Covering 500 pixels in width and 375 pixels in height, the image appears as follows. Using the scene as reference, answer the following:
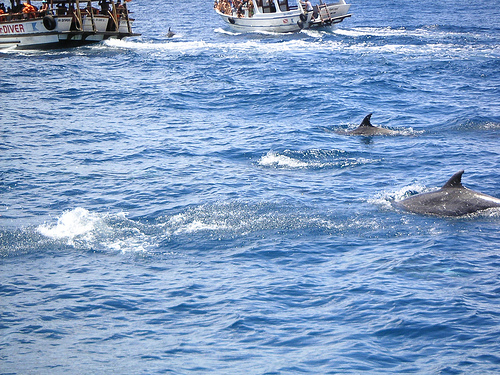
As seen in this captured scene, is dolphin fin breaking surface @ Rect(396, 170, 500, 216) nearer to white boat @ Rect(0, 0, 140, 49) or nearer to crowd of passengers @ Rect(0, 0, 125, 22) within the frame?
white boat @ Rect(0, 0, 140, 49)

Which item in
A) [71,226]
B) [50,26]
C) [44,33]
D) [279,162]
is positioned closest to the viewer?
[71,226]

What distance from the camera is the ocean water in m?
10.6

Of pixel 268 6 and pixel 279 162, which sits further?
pixel 268 6

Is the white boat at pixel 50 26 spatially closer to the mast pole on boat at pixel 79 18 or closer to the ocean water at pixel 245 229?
the mast pole on boat at pixel 79 18

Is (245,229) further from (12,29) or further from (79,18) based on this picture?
(12,29)

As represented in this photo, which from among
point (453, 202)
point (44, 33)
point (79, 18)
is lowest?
point (453, 202)

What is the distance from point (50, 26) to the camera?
44844 mm

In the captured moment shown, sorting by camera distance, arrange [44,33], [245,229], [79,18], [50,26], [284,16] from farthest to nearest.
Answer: [284,16] → [79,18] → [44,33] → [50,26] → [245,229]

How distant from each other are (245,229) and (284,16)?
40287 mm

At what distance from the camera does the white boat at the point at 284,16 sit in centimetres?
5253

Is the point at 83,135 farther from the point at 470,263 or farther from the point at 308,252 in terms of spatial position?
the point at 470,263

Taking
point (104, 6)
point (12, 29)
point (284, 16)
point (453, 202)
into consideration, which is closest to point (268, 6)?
point (284, 16)

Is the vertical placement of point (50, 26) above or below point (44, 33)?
above

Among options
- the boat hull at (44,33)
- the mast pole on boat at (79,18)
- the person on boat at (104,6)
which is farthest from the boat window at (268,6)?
the mast pole on boat at (79,18)
